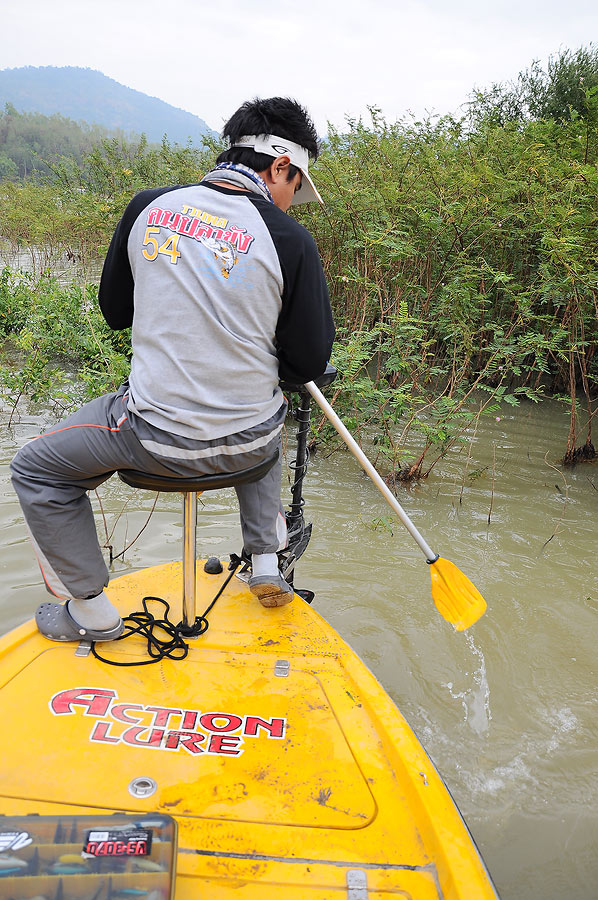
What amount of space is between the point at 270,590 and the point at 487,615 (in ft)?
4.85

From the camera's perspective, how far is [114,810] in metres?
1.46

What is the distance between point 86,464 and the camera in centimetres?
184

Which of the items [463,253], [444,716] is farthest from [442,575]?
[463,253]

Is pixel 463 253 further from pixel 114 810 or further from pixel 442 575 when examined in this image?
pixel 114 810

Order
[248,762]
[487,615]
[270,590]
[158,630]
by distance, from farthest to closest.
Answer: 1. [487,615]
2. [270,590]
3. [158,630]
4. [248,762]

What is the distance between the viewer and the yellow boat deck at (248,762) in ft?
4.42

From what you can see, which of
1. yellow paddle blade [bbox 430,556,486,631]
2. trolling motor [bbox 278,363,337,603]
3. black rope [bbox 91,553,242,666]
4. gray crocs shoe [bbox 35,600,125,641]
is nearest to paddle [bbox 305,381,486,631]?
yellow paddle blade [bbox 430,556,486,631]

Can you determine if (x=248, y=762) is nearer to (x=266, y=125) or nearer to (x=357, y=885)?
(x=357, y=885)

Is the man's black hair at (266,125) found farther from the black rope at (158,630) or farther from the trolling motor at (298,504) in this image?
the black rope at (158,630)

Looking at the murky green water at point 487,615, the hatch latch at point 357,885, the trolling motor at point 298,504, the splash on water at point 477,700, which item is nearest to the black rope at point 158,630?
the trolling motor at point 298,504

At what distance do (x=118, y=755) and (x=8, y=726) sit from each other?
0.32 metres

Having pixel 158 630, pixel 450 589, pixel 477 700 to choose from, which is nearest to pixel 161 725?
pixel 158 630

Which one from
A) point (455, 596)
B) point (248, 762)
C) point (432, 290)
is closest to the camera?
point (248, 762)

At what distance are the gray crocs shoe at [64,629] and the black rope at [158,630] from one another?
4cm
